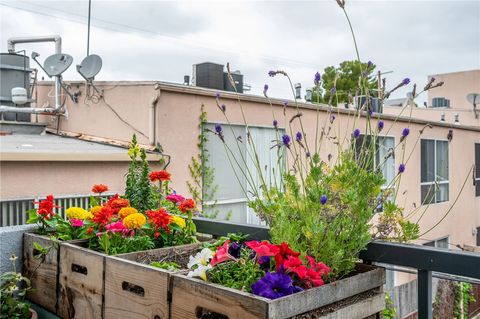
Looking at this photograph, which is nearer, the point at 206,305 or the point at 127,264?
Result: the point at 206,305

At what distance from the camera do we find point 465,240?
15.0m

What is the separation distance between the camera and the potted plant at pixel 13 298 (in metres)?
2.28

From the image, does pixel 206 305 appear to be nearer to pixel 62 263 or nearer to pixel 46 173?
pixel 62 263

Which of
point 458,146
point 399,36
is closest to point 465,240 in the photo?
point 458,146

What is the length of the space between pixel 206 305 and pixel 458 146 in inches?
592

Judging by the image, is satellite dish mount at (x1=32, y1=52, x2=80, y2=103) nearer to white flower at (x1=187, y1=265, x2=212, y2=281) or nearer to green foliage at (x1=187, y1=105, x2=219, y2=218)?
green foliage at (x1=187, y1=105, x2=219, y2=218)

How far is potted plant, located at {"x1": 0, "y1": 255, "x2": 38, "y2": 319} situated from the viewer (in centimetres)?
228

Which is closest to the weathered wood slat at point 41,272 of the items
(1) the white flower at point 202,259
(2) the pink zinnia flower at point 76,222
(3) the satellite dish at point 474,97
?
(2) the pink zinnia flower at point 76,222

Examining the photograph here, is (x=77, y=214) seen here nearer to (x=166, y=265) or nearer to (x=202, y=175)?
(x=166, y=265)

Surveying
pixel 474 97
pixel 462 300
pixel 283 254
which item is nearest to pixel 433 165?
pixel 474 97

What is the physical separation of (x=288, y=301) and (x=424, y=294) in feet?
2.28

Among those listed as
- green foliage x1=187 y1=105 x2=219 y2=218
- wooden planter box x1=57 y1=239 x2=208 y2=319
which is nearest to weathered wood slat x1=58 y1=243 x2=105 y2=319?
wooden planter box x1=57 y1=239 x2=208 y2=319

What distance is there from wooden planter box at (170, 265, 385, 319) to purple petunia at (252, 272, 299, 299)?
43mm

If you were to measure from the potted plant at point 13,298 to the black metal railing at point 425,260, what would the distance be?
1678 millimetres
